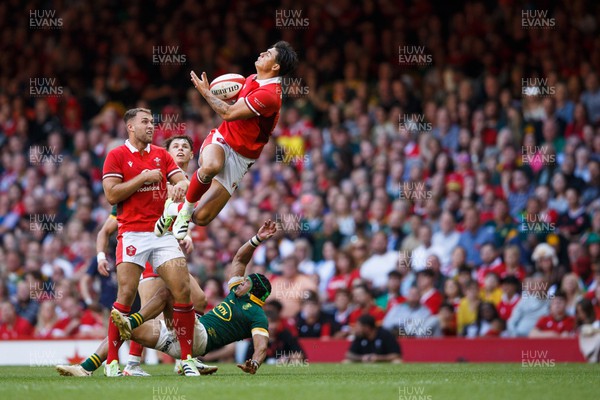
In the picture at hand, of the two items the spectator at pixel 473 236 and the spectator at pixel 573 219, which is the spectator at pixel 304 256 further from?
the spectator at pixel 573 219

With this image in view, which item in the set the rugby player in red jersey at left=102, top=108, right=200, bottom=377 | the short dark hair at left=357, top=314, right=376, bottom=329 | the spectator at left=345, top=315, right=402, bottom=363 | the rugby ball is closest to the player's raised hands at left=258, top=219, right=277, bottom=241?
the rugby player in red jersey at left=102, top=108, right=200, bottom=377

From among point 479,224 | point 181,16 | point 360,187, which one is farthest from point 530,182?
point 181,16

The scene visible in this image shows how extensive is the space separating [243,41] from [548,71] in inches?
229

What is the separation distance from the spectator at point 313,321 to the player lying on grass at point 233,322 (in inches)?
151

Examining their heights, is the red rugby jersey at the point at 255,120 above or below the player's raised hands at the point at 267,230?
above

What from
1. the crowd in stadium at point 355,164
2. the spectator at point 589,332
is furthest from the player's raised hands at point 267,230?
the spectator at point 589,332

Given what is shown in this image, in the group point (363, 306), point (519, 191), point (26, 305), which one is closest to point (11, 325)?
point (26, 305)

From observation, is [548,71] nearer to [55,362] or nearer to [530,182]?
[530,182]

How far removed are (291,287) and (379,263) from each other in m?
1.39

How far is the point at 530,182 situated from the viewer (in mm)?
16094

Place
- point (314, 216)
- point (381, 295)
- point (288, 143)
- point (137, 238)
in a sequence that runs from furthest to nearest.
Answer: point (288, 143) → point (314, 216) → point (381, 295) → point (137, 238)

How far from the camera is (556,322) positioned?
46.6 feet

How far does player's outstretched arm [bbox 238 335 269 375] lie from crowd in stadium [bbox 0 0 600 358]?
122 inches

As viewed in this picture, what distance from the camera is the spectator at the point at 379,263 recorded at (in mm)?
15859
